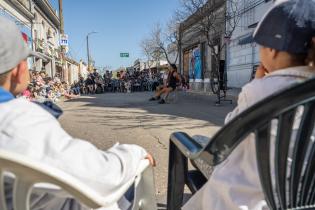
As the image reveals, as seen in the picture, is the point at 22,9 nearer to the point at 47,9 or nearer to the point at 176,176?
the point at 47,9

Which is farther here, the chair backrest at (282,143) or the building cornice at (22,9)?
the building cornice at (22,9)

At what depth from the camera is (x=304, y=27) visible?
1572 mm

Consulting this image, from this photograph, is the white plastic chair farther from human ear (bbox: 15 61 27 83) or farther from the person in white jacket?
human ear (bbox: 15 61 27 83)

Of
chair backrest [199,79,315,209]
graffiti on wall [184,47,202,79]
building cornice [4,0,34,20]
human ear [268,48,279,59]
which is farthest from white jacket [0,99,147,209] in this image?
graffiti on wall [184,47,202,79]

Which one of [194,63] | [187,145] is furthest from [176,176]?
[194,63]

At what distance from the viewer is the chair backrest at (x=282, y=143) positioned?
1.32m

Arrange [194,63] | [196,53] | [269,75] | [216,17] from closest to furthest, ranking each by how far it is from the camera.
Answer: [269,75], [216,17], [196,53], [194,63]

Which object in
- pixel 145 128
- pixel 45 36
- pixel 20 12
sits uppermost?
pixel 20 12

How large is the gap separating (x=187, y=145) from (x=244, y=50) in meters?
22.4

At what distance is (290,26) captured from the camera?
1562mm

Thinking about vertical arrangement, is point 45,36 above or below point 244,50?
above

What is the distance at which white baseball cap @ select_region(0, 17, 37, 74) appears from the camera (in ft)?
4.66

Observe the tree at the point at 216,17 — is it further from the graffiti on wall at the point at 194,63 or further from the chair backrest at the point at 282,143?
the chair backrest at the point at 282,143

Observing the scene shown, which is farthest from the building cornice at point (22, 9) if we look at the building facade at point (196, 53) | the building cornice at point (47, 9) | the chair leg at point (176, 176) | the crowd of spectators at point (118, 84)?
the chair leg at point (176, 176)
